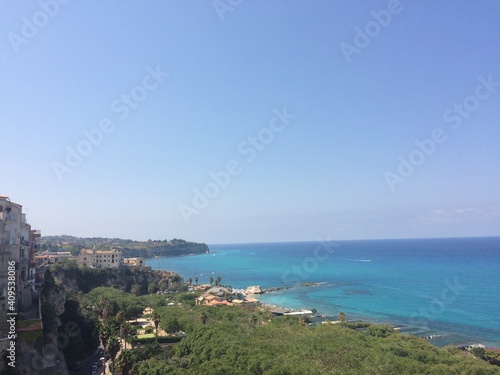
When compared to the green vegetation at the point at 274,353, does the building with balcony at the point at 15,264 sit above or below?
above

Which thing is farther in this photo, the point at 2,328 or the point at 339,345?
the point at 339,345

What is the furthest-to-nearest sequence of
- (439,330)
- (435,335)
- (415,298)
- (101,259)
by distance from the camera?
(101,259) < (415,298) < (439,330) < (435,335)

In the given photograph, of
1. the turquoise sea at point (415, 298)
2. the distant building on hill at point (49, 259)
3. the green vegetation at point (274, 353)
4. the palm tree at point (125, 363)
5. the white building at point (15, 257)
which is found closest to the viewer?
the green vegetation at point (274, 353)

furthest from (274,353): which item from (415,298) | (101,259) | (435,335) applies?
(415,298)

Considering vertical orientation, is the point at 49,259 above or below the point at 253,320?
above

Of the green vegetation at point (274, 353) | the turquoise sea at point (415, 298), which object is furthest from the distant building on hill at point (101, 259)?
the green vegetation at point (274, 353)

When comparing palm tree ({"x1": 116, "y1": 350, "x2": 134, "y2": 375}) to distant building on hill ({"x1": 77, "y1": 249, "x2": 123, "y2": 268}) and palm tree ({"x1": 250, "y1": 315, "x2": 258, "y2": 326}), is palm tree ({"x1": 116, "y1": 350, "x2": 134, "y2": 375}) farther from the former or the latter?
distant building on hill ({"x1": 77, "y1": 249, "x2": 123, "y2": 268})

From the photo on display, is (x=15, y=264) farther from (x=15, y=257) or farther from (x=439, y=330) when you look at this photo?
(x=439, y=330)

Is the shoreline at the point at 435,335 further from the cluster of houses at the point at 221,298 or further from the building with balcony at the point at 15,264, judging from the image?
the building with balcony at the point at 15,264

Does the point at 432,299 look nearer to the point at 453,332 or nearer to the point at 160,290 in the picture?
the point at 453,332

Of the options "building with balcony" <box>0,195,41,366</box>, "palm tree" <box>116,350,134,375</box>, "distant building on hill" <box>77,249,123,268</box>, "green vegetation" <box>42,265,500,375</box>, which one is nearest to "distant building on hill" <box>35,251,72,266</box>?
"distant building on hill" <box>77,249,123,268</box>

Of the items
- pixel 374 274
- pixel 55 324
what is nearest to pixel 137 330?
pixel 55 324
